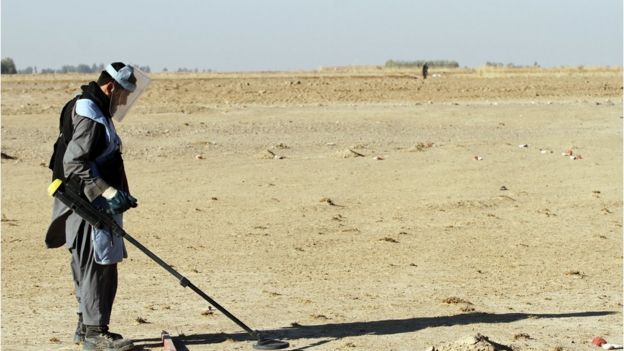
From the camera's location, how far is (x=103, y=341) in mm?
6879

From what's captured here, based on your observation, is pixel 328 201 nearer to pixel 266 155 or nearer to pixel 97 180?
pixel 266 155

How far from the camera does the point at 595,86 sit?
37500mm

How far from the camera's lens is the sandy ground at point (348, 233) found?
26.1 feet

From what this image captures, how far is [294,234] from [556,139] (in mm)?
10479

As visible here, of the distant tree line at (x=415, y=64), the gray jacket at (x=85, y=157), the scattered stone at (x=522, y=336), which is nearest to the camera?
the gray jacket at (x=85, y=157)

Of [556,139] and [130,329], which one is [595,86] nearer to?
[556,139]

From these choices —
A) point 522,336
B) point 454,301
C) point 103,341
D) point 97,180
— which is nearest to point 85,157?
point 97,180

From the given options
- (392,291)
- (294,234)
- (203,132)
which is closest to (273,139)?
(203,132)

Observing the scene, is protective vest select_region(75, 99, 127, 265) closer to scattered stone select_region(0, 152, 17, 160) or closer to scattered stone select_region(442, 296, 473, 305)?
scattered stone select_region(442, 296, 473, 305)

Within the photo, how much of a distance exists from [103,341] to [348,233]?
526cm

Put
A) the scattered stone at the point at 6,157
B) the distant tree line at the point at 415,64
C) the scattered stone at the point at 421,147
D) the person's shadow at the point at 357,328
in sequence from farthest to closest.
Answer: the distant tree line at the point at 415,64
the scattered stone at the point at 421,147
the scattered stone at the point at 6,157
the person's shadow at the point at 357,328

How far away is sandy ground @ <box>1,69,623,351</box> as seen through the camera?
7965 mm

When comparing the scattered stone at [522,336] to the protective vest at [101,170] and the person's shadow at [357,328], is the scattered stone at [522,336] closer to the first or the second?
the person's shadow at [357,328]

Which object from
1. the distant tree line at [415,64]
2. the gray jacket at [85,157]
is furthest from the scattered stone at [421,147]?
the distant tree line at [415,64]
